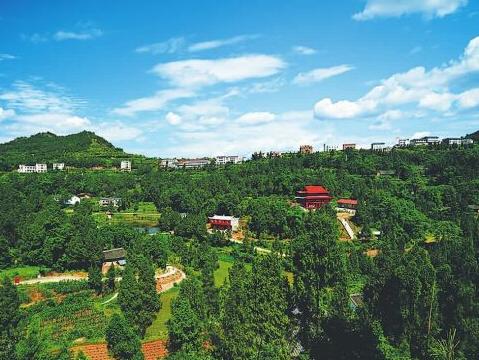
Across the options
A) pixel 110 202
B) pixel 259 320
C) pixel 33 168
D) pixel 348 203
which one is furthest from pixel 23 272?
pixel 33 168

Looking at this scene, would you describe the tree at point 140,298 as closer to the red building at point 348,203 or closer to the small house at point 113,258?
the small house at point 113,258

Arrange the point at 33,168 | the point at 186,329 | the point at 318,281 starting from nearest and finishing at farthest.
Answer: the point at 318,281
the point at 186,329
the point at 33,168

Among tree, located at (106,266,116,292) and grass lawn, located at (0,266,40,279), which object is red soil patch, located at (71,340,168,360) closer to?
tree, located at (106,266,116,292)

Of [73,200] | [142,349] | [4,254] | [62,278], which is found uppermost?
[73,200]

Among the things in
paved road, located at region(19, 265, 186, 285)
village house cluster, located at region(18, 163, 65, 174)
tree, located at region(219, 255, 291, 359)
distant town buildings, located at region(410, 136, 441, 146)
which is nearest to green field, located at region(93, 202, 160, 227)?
paved road, located at region(19, 265, 186, 285)

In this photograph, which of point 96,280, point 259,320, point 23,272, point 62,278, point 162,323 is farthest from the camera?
point 23,272

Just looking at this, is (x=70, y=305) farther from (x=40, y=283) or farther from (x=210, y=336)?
(x=210, y=336)

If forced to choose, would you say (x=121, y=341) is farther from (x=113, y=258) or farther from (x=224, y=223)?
(x=224, y=223)
